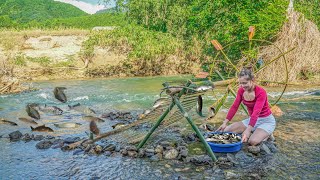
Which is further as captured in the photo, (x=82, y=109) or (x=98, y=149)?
(x=82, y=109)

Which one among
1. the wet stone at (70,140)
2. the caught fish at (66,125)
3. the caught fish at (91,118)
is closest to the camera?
the wet stone at (70,140)

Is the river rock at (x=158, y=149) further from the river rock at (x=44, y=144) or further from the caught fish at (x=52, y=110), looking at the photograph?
Answer: the caught fish at (x=52, y=110)

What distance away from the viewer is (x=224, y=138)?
5695 millimetres

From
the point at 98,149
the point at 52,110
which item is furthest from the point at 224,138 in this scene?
the point at 52,110

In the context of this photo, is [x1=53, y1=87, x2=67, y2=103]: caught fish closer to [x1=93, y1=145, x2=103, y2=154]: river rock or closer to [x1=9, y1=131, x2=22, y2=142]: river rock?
[x1=9, y1=131, x2=22, y2=142]: river rock

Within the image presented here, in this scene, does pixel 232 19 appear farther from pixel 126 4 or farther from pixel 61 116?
pixel 126 4

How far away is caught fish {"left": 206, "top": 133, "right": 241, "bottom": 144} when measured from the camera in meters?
5.58

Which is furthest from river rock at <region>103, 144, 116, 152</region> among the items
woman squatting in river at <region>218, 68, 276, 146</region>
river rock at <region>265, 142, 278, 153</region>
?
river rock at <region>265, 142, 278, 153</region>

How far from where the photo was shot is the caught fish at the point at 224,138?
5.58 m

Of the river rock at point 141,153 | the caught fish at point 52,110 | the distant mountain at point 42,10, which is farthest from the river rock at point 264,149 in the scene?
the distant mountain at point 42,10

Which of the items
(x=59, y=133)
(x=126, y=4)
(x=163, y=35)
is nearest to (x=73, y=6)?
(x=126, y=4)

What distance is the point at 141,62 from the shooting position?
842 inches

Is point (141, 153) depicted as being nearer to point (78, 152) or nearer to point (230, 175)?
point (78, 152)

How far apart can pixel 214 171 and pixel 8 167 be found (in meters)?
3.21
